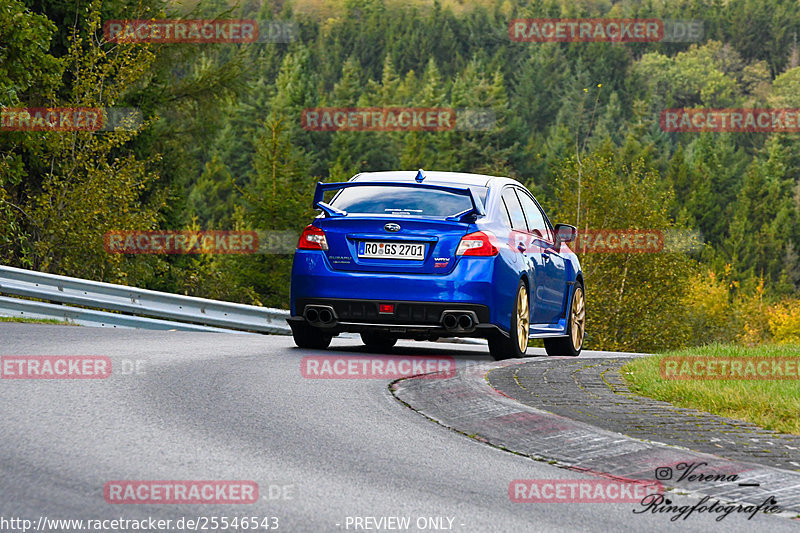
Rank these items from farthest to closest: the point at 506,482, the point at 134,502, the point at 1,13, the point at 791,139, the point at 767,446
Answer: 1. the point at 791,139
2. the point at 1,13
3. the point at 767,446
4. the point at 506,482
5. the point at 134,502

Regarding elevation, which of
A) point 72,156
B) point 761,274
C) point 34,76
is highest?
point 34,76

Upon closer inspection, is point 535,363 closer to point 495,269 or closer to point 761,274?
point 495,269

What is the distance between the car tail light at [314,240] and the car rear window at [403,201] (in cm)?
34

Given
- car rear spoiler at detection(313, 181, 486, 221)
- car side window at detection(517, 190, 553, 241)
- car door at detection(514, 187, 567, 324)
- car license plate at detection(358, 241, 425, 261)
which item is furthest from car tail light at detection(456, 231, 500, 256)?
car side window at detection(517, 190, 553, 241)

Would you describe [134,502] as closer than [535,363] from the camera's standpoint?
Yes

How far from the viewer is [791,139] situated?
134m

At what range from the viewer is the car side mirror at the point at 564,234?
13.2 metres

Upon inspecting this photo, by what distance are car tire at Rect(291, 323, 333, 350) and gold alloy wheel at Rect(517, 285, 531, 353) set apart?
2.06 m

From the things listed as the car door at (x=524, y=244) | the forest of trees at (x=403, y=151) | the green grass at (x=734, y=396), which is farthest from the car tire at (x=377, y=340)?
the forest of trees at (x=403, y=151)

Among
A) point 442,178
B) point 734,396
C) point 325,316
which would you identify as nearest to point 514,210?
point 442,178

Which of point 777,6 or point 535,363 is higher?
point 777,6

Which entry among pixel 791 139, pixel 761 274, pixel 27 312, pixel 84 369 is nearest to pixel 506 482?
pixel 84 369

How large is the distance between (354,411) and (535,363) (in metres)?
3.51

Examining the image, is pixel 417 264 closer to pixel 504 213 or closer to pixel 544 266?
pixel 504 213
